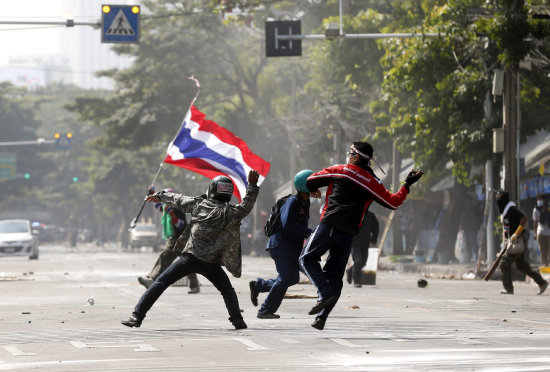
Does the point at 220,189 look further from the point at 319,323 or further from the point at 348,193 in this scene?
the point at 319,323

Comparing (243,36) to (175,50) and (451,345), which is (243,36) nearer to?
(175,50)

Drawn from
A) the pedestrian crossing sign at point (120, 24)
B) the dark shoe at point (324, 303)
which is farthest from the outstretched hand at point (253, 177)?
the pedestrian crossing sign at point (120, 24)

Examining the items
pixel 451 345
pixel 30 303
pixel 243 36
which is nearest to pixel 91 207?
pixel 243 36

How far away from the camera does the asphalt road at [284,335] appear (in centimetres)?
893

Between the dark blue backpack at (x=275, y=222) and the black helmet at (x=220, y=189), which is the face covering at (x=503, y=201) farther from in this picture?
the black helmet at (x=220, y=189)

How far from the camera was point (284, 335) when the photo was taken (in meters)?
11.2

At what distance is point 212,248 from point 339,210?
55.1 inches

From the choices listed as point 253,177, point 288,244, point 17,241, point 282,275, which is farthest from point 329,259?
point 17,241

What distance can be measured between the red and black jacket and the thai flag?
4612mm

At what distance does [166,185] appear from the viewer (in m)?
82.8

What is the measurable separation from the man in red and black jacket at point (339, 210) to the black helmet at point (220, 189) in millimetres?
959

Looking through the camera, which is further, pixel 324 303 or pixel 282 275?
pixel 282 275

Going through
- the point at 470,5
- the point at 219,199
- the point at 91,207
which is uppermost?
the point at 470,5

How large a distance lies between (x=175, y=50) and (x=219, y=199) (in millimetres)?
47278
